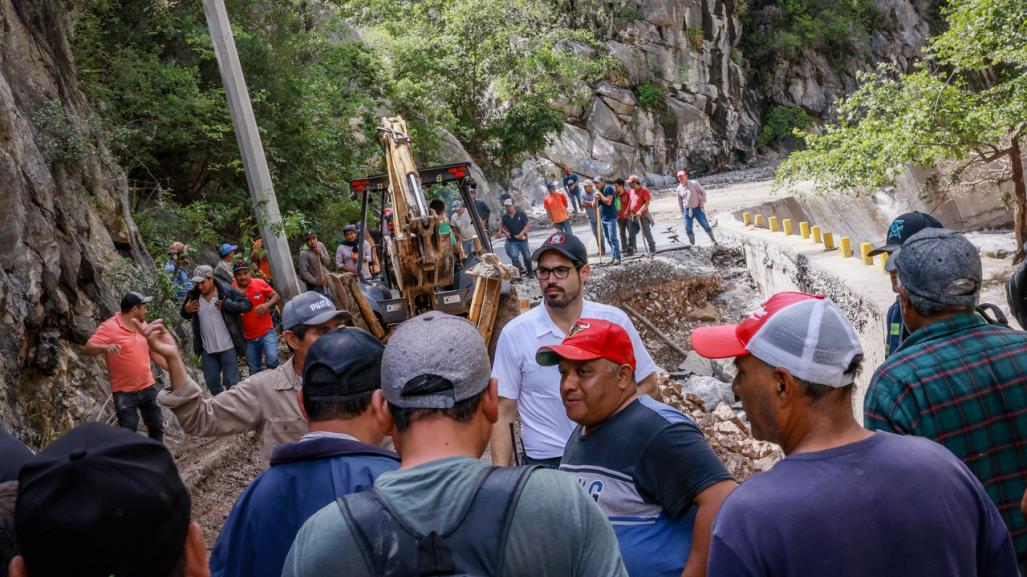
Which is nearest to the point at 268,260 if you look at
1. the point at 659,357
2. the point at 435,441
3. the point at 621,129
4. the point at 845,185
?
the point at 659,357

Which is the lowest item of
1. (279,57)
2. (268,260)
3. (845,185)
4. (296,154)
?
(845,185)

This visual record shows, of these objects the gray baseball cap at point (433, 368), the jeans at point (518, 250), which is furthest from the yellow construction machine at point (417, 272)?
the gray baseball cap at point (433, 368)

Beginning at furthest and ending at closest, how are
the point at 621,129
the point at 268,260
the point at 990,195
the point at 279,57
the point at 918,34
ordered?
the point at 918,34 → the point at 621,129 → the point at 990,195 → the point at 279,57 → the point at 268,260

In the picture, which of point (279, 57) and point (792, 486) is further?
point (279, 57)

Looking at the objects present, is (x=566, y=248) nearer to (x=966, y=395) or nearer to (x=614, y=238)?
(x=966, y=395)

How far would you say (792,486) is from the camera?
1.89 m

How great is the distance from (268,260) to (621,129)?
2695cm

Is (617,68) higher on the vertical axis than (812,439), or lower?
higher

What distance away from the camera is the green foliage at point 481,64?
27688mm

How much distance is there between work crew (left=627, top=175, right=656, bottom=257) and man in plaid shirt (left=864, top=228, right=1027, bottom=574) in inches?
541

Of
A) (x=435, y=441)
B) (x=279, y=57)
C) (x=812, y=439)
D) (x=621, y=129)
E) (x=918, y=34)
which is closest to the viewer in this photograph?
(x=435, y=441)

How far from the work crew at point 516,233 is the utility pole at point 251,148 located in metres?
4.21

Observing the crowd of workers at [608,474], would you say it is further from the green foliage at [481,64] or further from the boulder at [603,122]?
the boulder at [603,122]

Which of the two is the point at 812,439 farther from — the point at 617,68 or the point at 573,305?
the point at 617,68
